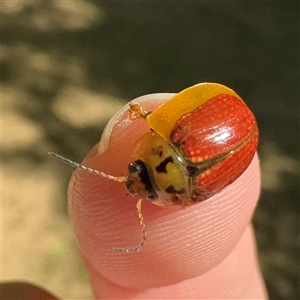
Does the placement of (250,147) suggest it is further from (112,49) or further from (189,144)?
(112,49)

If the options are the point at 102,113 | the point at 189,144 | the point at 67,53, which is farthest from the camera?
the point at 67,53

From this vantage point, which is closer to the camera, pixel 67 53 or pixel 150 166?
pixel 150 166

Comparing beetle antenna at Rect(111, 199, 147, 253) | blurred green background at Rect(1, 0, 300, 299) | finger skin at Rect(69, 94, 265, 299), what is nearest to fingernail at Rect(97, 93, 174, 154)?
finger skin at Rect(69, 94, 265, 299)

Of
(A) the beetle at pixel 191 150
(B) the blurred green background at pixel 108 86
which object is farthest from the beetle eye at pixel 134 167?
(B) the blurred green background at pixel 108 86

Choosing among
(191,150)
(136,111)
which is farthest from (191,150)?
(136,111)

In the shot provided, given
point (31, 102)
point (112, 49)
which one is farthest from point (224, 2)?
point (31, 102)

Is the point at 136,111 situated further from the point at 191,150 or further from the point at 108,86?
the point at 108,86

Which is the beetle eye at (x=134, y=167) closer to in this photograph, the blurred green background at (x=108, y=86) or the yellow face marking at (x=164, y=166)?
the yellow face marking at (x=164, y=166)
